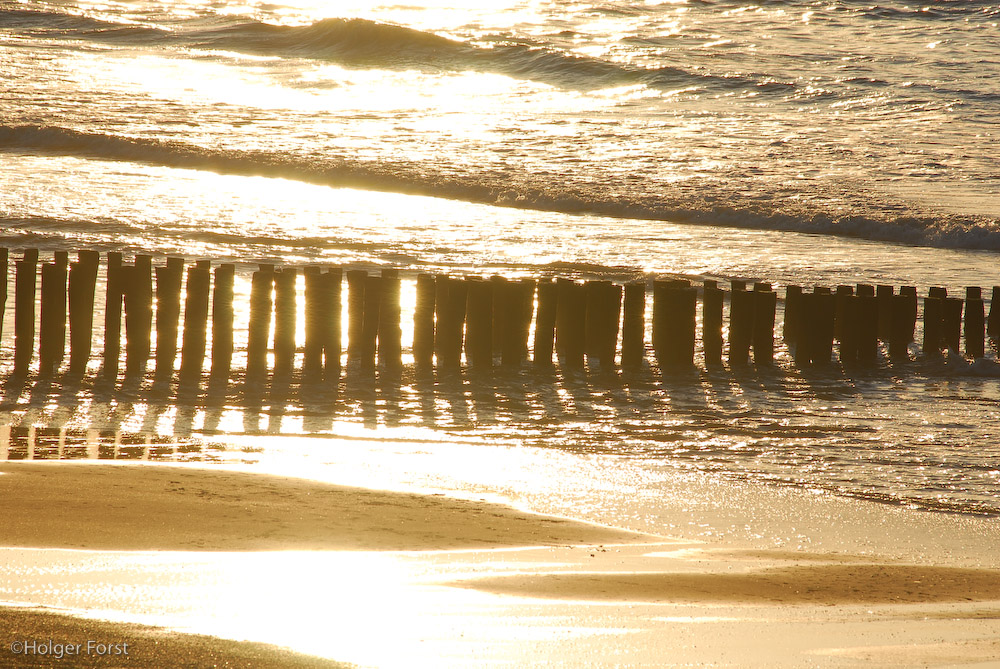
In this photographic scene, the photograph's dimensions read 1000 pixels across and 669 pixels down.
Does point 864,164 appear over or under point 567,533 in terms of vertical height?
over

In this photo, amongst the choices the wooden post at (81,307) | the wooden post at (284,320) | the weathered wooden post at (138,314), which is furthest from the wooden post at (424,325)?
the wooden post at (81,307)

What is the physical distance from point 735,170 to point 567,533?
1604 cm

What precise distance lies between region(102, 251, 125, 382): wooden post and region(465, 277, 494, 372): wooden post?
2.65 metres

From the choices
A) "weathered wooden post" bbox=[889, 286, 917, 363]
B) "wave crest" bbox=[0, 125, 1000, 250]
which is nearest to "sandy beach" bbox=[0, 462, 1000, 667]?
"weathered wooden post" bbox=[889, 286, 917, 363]

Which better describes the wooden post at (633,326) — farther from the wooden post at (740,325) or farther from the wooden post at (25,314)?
the wooden post at (25,314)

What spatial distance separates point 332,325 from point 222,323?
0.83 meters

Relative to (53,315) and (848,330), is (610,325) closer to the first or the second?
(848,330)

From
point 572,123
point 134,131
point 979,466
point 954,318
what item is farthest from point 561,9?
point 979,466

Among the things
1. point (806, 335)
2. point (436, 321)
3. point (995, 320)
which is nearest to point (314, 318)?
point (436, 321)

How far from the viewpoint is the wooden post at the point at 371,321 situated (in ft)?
27.1

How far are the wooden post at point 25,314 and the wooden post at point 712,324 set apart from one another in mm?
5204

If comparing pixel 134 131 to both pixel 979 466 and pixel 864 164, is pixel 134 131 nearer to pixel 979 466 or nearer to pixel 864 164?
pixel 864 164

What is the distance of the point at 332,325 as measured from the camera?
827 cm

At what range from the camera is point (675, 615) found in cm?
379
